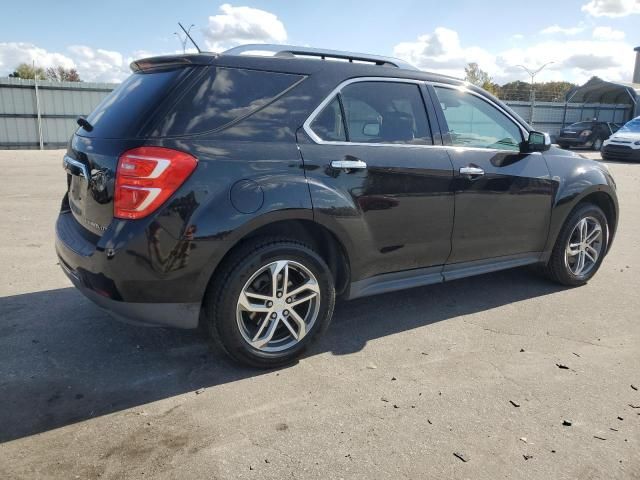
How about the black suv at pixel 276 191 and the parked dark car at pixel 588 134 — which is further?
the parked dark car at pixel 588 134

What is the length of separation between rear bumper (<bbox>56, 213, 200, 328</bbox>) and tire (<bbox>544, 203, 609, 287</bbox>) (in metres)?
3.41

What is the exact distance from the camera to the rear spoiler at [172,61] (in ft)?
10.1

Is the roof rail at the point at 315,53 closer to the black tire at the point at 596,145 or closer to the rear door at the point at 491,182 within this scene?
the rear door at the point at 491,182

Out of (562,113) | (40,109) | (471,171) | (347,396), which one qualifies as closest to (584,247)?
(471,171)

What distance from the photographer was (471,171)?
402 cm

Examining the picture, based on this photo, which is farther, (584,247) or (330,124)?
(584,247)

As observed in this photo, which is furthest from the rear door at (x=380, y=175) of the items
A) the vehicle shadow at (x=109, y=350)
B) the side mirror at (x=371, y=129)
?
the vehicle shadow at (x=109, y=350)

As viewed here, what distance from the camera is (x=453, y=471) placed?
243 cm

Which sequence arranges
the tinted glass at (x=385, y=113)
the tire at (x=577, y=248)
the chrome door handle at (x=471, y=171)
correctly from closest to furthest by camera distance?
Answer: the tinted glass at (x=385, y=113) → the chrome door handle at (x=471, y=171) → the tire at (x=577, y=248)

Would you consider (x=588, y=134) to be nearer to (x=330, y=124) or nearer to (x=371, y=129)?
(x=371, y=129)

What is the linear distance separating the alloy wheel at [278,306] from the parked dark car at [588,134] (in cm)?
2568

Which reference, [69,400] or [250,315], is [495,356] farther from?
[69,400]

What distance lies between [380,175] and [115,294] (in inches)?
69.7

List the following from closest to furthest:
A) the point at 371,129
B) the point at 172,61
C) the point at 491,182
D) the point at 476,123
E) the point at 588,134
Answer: the point at 172,61
the point at 371,129
the point at 491,182
the point at 476,123
the point at 588,134
